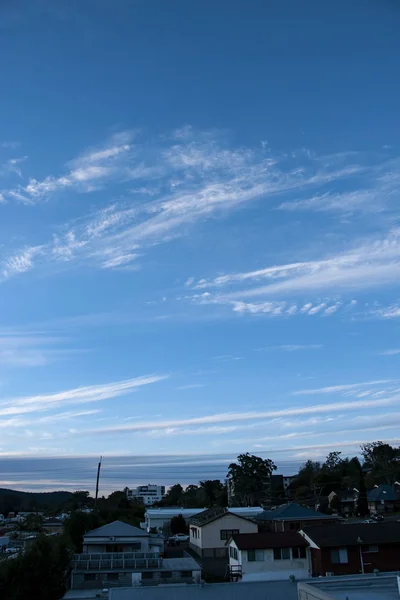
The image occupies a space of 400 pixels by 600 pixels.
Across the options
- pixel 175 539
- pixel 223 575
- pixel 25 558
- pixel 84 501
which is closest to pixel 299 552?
pixel 223 575

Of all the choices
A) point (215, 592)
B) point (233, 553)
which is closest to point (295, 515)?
point (233, 553)

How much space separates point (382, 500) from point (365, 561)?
139ft

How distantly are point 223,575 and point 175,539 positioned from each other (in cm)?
2197

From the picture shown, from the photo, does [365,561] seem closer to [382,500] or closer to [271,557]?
[271,557]

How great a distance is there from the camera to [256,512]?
62.0 m

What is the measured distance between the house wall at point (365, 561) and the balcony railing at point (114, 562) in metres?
10.8

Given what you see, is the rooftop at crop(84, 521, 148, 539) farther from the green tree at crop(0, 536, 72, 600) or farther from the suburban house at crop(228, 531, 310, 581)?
the green tree at crop(0, 536, 72, 600)

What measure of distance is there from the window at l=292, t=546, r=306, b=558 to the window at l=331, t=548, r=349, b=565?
248 cm

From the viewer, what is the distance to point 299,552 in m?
36.0

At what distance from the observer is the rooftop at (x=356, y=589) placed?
13824 millimetres

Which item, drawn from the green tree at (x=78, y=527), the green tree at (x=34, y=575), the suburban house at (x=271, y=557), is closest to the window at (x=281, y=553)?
the suburban house at (x=271, y=557)

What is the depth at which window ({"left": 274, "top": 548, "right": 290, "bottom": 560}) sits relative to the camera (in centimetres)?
3575

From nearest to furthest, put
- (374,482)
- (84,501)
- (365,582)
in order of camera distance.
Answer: (365,582), (374,482), (84,501)

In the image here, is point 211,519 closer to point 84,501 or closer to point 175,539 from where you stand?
point 175,539
